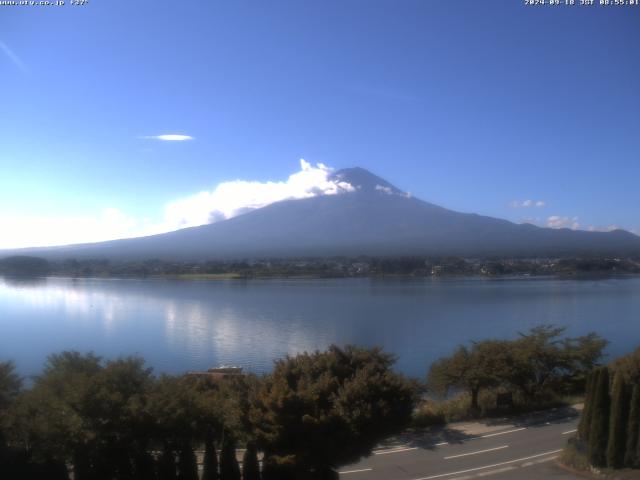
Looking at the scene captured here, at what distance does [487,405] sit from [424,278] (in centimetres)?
3076

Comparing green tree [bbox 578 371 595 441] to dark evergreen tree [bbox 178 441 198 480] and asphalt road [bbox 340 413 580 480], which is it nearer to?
asphalt road [bbox 340 413 580 480]

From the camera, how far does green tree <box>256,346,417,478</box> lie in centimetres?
A: 469

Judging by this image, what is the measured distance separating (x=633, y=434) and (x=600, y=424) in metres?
0.29

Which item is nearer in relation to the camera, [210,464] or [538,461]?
[210,464]

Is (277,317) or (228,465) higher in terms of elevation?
(228,465)

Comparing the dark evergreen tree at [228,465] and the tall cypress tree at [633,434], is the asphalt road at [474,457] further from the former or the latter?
the dark evergreen tree at [228,465]

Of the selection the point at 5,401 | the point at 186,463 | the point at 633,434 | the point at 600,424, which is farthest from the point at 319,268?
the point at 186,463

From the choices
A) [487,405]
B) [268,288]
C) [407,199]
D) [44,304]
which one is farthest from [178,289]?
[407,199]

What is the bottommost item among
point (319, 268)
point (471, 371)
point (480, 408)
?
point (480, 408)

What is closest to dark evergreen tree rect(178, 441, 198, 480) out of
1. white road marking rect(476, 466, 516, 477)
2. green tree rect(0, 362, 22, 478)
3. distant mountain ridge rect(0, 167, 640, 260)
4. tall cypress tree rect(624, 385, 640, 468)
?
green tree rect(0, 362, 22, 478)

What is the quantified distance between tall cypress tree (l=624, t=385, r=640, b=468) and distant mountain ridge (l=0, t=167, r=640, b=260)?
2115 inches

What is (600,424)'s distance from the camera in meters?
5.75

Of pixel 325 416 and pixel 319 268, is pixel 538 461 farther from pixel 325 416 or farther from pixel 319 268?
pixel 319 268

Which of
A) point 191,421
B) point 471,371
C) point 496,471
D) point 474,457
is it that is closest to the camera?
point 191,421
